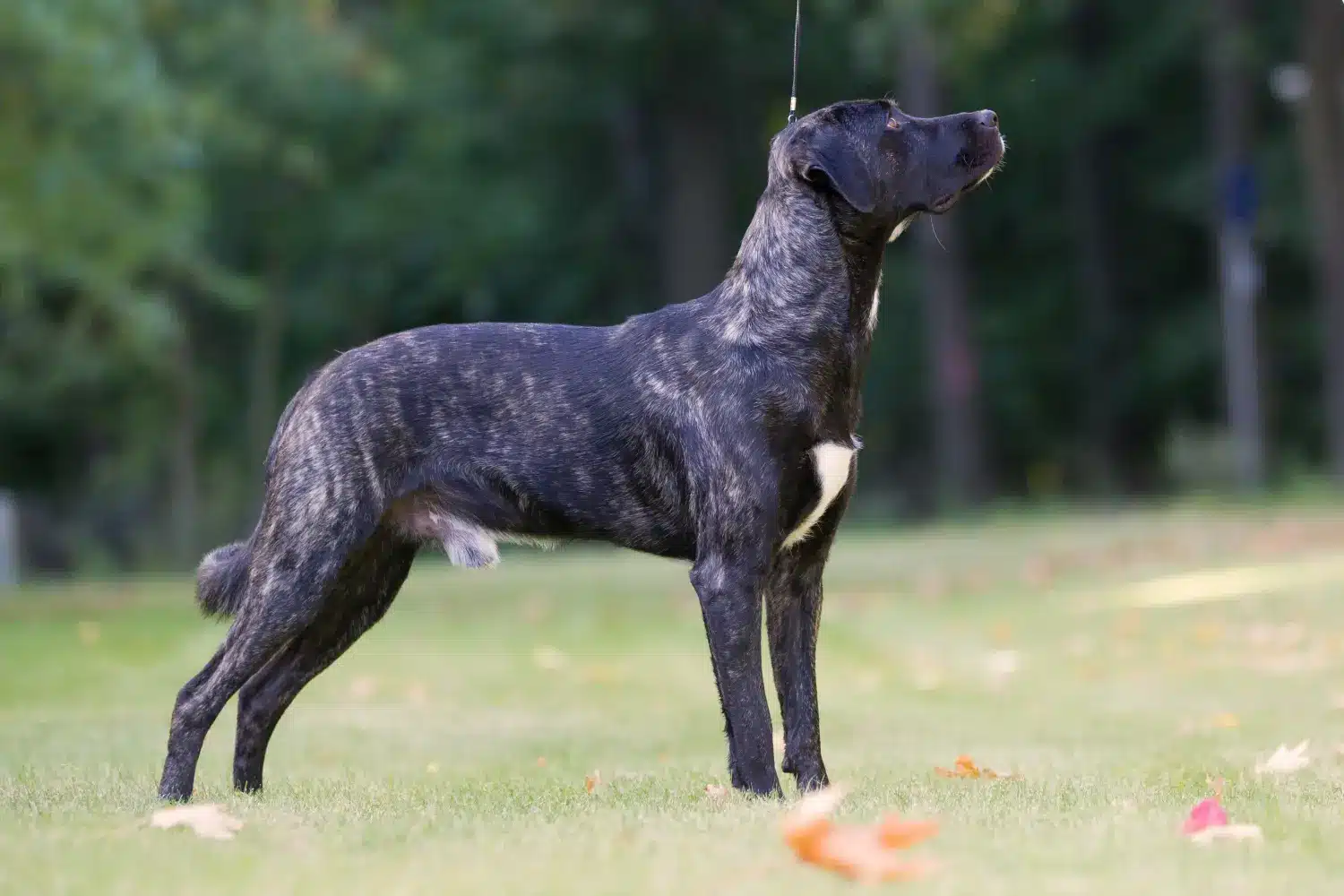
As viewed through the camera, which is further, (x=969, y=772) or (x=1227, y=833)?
(x=969, y=772)

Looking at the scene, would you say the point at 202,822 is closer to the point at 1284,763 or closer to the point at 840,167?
the point at 840,167

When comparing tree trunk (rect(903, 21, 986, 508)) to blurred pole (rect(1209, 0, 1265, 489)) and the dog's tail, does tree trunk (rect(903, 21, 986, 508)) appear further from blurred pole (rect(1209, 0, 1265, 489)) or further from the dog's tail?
the dog's tail

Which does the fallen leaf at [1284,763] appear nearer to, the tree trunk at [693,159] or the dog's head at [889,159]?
the dog's head at [889,159]

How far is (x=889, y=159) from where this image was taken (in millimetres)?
6188

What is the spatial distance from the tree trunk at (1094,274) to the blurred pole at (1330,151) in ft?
34.3

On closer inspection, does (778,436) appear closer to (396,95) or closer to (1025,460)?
(396,95)

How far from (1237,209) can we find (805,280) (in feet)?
71.7

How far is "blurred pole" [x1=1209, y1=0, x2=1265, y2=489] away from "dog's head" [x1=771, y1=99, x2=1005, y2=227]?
1962 centimetres

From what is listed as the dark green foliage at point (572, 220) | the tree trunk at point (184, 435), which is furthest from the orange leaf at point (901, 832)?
the tree trunk at point (184, 435)

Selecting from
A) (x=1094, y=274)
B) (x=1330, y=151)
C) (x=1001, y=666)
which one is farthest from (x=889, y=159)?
(x=1094, y=274)

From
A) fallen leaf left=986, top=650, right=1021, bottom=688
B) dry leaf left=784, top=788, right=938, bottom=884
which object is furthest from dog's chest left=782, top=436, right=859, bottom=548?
fallen leaf left=986, top=650, right=1021, bottom=688

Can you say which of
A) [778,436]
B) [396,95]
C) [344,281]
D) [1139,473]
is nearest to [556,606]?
[778,436]

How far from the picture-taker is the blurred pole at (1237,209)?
25.7m

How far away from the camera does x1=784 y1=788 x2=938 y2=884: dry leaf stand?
421 cm
